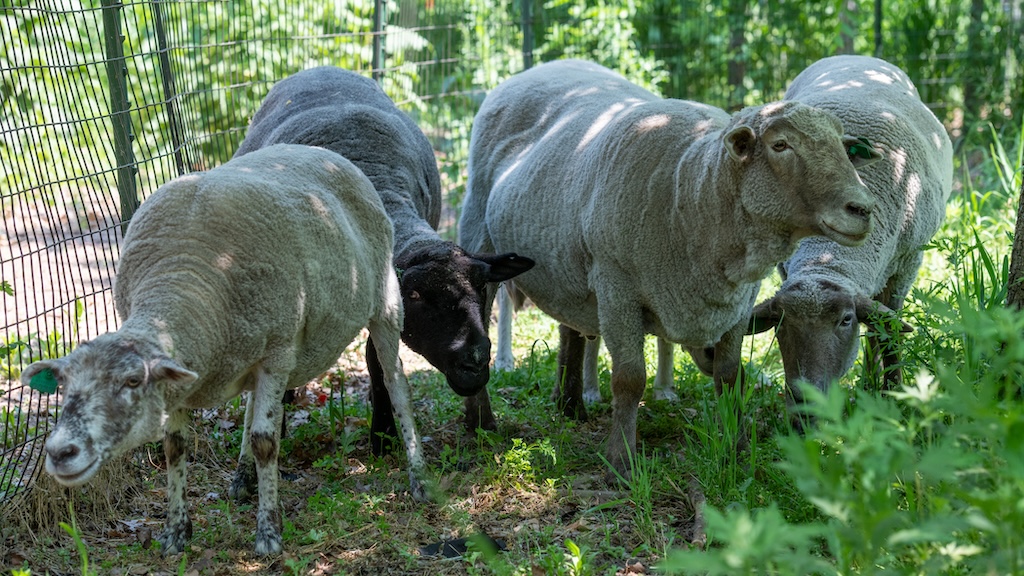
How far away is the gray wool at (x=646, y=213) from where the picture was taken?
3.96 metres

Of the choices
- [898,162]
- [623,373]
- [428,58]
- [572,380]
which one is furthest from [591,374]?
[428,58]

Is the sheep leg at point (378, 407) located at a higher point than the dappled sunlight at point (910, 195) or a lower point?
lower

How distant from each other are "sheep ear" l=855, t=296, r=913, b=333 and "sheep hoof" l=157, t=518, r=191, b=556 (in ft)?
9.25

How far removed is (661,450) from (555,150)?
161 cm

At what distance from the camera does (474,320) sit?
4.76 meters

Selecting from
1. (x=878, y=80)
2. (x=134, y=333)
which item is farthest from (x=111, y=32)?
(x=878, y=80)

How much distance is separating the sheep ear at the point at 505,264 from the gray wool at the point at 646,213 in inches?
6.1

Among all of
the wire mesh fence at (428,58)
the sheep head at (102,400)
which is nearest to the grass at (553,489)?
the sheep head at (102,400)

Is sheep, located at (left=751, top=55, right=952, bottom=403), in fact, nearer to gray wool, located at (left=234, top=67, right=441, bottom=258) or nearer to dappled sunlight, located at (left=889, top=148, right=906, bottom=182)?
dappled sunlight, located at (left=889, top=148, right=906, bottom=182)

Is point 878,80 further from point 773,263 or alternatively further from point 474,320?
point 474,320

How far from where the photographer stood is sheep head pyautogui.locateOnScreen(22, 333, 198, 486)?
3.10 meters

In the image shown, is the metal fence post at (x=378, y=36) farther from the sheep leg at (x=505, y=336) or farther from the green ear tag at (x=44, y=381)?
the green ear tag at (x=44, y=381)

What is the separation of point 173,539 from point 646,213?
7.64 feet

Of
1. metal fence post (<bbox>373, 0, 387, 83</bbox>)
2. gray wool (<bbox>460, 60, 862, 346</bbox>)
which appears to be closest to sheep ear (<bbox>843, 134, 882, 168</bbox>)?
gray wool (<bbox>460, 60, 862, 346</bbox>)
